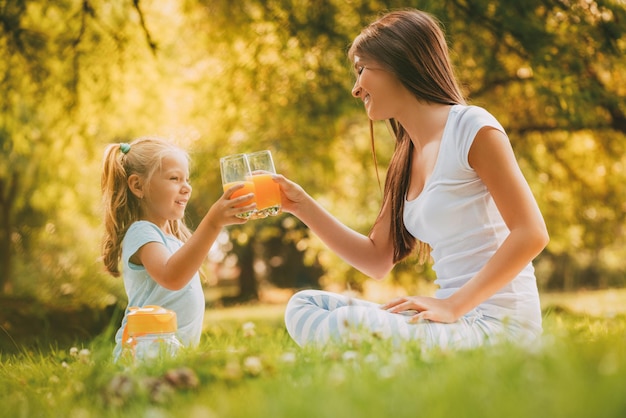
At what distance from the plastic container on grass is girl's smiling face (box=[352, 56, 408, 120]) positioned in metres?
1.25

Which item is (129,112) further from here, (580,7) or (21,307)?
(580,7)

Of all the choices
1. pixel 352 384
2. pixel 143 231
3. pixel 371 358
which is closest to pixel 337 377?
pixel 352 384

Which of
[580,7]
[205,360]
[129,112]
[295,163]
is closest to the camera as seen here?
[205,360]

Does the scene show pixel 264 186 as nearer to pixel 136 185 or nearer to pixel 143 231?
pixel 143 231

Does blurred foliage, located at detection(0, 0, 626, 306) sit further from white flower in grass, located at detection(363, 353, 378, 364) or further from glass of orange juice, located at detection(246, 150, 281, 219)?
white flower in grass, located at detection(363, 353, 378, 364)

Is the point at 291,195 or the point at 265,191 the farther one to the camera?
the point at 291,195

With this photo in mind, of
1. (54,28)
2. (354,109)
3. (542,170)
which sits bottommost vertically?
(542,170)

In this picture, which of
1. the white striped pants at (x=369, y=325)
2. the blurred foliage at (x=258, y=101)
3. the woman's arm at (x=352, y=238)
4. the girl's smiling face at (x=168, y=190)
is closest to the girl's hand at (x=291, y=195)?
the woman's arm at (x=352, y=238)

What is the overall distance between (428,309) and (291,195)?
3.25 ft

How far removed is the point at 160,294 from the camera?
3525 mm

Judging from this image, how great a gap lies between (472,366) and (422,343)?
54cm

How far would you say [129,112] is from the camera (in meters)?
10.6

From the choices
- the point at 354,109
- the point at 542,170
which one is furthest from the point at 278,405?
the point at 542,170

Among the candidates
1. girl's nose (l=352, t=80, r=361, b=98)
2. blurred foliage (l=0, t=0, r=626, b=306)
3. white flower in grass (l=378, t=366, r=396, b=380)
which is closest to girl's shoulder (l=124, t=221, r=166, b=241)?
girl's nose (l=352, t=80, r=361, b=98)
